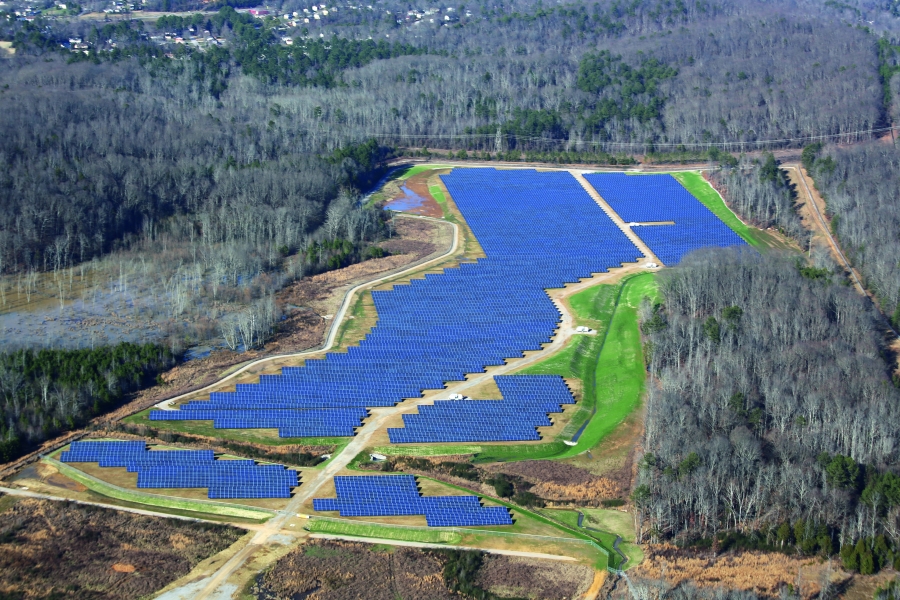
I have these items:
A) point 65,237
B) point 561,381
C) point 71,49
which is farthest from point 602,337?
point 71,49

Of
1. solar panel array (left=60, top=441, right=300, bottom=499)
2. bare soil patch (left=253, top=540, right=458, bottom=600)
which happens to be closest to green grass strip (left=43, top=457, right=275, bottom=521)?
solar panel array (left=60, top=441, right=300, bottom=499)

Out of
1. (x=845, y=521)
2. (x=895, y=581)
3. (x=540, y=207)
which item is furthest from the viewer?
(x=540, y=207)

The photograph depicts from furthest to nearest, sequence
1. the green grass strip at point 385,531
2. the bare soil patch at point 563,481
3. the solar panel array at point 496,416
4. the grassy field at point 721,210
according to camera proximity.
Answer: the grassy field at point 721,210 < the solar panel array at point 496,416 < the bare soil patch at point 563,481 < the green grass strip at point 385,531

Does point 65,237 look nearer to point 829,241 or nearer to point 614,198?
point 614,198

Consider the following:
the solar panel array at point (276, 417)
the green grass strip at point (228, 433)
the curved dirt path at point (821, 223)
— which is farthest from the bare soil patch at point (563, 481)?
the curved dirt path at point (821, 223)

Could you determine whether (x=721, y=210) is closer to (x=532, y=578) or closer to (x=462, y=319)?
(x=462, y=319)

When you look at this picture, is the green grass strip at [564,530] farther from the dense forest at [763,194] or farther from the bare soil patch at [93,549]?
the dense forest at [763,194]
